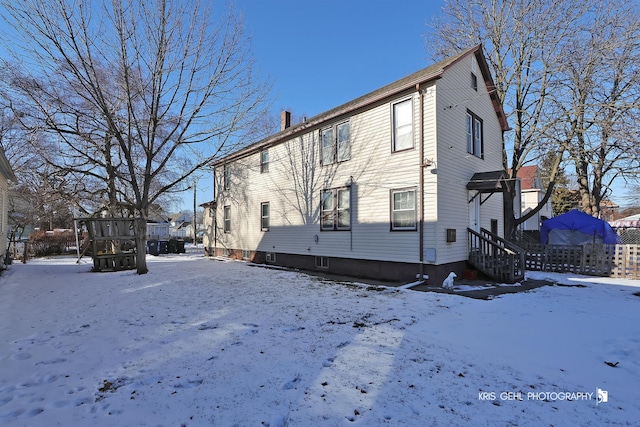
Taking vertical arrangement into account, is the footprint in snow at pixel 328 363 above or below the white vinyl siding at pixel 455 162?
below

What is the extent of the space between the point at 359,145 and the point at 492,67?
10610 mm

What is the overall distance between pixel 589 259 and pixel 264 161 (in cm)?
1360

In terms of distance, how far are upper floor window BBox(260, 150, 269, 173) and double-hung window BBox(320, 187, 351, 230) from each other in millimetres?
4209

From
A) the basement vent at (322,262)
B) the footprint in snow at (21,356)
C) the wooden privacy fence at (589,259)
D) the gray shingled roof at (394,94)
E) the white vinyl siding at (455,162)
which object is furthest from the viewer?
the basement vent at (322,262)

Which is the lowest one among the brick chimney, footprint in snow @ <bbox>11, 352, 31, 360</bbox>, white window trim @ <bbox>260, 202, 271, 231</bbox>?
footprint in snow @ <bbox>11, 352, 31, 360</bbox>

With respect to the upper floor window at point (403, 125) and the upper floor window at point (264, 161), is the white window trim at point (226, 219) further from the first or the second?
the upper floor window at point (403, 125)

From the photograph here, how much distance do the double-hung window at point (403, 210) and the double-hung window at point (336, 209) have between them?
1.81m

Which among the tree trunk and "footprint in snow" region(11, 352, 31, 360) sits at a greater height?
the tree trunk

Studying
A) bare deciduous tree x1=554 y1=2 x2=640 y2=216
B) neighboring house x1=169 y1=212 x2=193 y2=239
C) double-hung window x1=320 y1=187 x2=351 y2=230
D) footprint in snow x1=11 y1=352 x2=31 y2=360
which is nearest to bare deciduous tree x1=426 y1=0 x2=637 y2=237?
bare deciduous tree x1=554 y1=2 x2=640 y2=216

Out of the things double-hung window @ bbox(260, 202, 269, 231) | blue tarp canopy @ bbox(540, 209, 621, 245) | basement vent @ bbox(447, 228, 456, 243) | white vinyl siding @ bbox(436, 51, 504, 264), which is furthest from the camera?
blue tarp canopy @ bbox(540, 209, 621, 245)

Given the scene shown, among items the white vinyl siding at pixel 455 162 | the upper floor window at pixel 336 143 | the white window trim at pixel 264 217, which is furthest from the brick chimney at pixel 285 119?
the white vinyl siding at pixel 455 162

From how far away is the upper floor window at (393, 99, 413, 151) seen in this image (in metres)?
9.48

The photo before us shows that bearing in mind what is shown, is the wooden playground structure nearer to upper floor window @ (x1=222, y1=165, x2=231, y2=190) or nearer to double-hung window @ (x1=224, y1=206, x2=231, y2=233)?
double-hung window @ (x1=224, y1=206, x2=231, y2=233)

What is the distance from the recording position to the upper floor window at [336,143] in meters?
11.3
